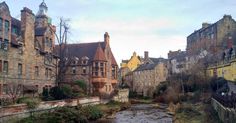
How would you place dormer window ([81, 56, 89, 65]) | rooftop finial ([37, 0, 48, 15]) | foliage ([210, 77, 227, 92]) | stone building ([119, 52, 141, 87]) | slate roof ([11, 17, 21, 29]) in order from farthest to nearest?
1. stone building ([119, 52, 141, 87])
2. rooftop finial ([37, 0, 48, 15])
3. dormer window ([81, 56, 89, 65])
4. foliage ([210, 77, 227, 92])
5. slate roof ([11, 17, 21, 29])

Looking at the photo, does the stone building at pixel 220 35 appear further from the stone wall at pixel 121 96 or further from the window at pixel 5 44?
the window at pixel 5 44

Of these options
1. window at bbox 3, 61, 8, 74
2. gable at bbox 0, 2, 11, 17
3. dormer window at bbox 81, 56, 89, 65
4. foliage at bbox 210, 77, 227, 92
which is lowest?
foliage at bbox 210, 77, 227, 92

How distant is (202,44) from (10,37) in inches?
2232

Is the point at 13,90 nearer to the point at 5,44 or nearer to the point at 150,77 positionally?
the point at 5,44

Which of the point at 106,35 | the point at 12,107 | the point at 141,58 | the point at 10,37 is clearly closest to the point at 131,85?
the point at 141,58

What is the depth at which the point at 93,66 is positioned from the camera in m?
59.9

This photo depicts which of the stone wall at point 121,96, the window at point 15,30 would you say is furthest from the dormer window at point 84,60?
the window at point 15,30

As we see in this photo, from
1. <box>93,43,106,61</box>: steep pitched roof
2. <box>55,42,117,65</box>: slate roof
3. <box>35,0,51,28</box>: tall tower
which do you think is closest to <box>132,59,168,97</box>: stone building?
<box>55,42,117,65</box>: slate roof

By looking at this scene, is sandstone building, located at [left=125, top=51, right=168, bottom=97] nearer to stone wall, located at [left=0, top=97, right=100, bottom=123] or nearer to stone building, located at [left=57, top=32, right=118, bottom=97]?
stone building, located at [left=57, top=32, right=118, bottom=97]

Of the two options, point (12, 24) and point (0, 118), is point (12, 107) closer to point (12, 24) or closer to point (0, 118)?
point (0, 118)

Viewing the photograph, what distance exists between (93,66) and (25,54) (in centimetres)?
1999

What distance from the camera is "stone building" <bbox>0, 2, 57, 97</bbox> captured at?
121 feet

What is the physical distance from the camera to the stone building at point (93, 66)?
59125mm

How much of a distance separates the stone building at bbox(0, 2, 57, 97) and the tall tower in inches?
406
